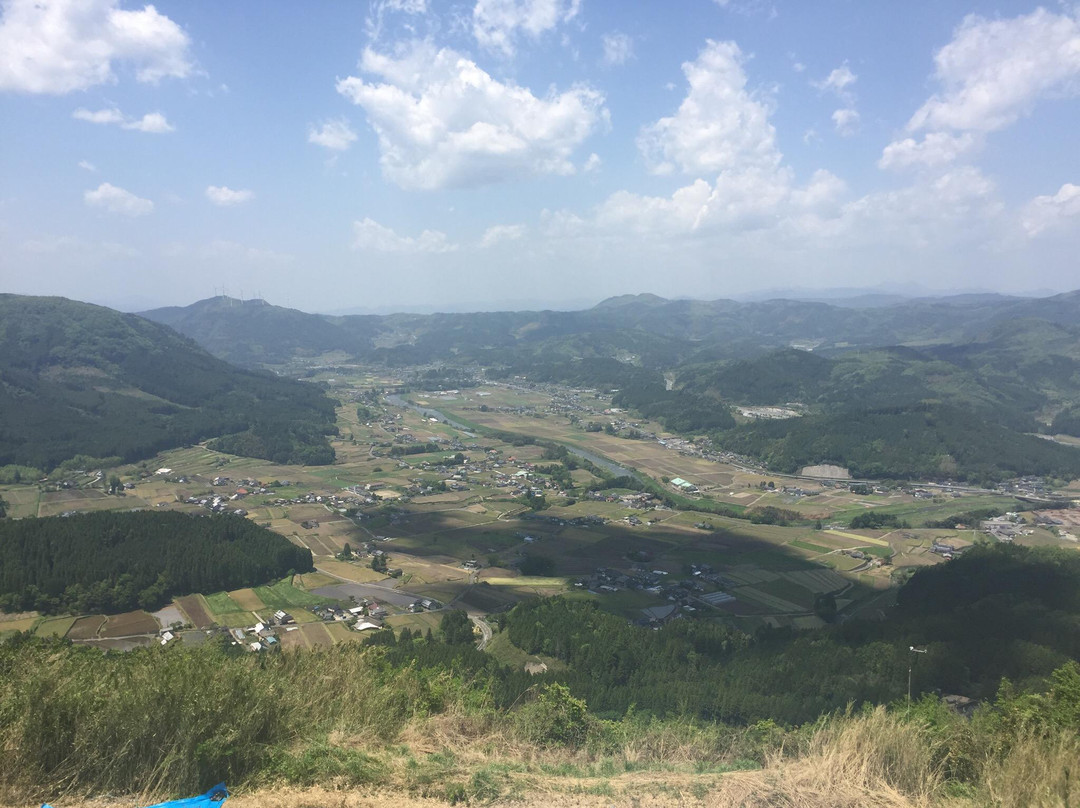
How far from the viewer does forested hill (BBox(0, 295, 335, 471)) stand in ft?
250

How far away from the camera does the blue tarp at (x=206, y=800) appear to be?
6381 mm

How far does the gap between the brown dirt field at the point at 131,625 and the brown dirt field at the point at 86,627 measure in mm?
385

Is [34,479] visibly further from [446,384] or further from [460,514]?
[446,384]

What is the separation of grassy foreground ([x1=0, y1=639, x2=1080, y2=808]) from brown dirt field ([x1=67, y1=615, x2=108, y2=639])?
80.4ft

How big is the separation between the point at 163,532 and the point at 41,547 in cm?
637

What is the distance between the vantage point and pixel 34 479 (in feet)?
208

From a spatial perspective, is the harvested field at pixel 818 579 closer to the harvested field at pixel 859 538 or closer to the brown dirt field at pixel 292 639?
the harvested field at pixel 859 538

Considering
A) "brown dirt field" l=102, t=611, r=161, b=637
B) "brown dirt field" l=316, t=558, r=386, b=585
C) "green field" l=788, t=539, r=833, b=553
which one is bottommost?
"green field" l=788, t=539, r=833, b=553

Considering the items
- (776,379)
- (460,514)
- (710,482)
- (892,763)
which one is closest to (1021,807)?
(892,763)

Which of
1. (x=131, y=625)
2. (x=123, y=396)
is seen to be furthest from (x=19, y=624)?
(x=123, y=396)

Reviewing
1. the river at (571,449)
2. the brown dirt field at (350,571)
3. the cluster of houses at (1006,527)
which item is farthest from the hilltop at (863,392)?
the brown dirt field at (350,571)

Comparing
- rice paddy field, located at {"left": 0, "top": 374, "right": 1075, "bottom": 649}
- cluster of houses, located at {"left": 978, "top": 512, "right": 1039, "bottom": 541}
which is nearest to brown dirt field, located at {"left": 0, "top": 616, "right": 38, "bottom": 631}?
rice paddy field, located at {"left": 0, "top": 374, "right": 1075, "bottom": 649}

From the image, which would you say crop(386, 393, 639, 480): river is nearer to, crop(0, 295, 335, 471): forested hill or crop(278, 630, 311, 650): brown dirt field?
crop(0, 295, 335, 471): forested hill

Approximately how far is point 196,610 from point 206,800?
3147cm
